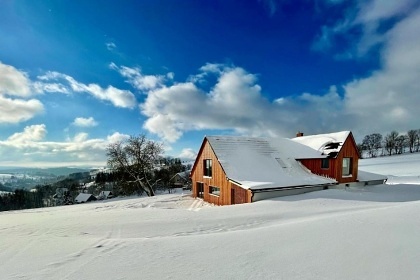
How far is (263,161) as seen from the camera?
65.7 ft

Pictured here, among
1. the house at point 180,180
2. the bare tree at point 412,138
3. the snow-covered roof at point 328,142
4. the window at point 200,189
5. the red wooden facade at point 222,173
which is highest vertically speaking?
the bare tree at point 412,138

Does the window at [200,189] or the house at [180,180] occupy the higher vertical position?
the window at [200,189]

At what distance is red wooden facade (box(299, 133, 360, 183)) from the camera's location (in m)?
21.0

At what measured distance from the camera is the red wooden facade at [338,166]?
2097cm

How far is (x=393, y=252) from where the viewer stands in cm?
399

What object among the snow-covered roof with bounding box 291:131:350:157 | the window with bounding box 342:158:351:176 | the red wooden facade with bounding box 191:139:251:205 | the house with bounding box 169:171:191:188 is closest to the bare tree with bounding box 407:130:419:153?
the house with bounding box 169:171:191:188

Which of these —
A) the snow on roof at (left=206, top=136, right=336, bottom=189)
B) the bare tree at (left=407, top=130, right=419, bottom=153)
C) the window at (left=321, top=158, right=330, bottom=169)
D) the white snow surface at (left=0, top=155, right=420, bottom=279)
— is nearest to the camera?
the white snow surface at (left=0, top=155, right=420, bottom=279)

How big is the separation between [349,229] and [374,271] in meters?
2.27

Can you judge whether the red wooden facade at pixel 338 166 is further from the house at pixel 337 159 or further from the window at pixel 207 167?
the window at pixel 207 167

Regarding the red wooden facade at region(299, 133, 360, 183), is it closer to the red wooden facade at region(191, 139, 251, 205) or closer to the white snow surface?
the red wooden facade at region(191, 139, 251, 205)

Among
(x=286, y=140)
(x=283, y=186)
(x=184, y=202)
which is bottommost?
(x=184, y=202)

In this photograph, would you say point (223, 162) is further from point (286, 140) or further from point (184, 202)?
point (286, 140)

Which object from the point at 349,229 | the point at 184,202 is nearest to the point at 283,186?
the point at 184,202

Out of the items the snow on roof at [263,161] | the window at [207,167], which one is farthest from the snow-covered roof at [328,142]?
the window at [207,167]
